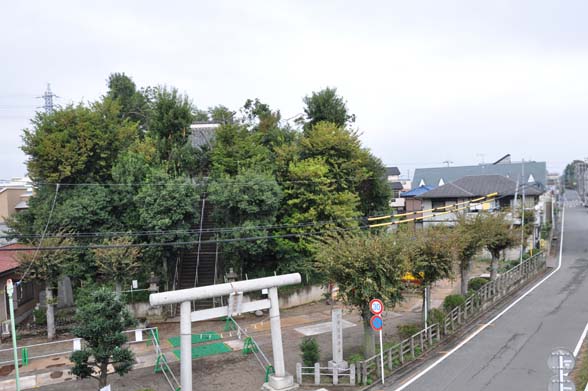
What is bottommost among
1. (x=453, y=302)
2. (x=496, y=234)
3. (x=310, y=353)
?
(x=310, y=353)

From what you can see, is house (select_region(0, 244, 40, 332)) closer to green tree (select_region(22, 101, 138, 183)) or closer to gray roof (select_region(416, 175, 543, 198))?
green tree (select_region(22, 101, 138, 183))

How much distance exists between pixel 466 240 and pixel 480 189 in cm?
2972

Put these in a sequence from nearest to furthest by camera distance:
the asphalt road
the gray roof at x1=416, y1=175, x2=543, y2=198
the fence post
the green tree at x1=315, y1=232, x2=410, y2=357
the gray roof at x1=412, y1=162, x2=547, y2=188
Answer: the asphalt road < the fence post < the green tree at x1=315, y1=232, x2=410, y2=357 < the gray roof at x1=416, y1=175, x2=543, y2=198 < the gray roof at x1=412, y1=162, x2=547, y2=188

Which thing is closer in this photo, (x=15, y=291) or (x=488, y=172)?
(x=15, y=291)

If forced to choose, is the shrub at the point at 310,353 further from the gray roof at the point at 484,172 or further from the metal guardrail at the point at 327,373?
the gray roof at the point at 484,172

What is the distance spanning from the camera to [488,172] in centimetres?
6638

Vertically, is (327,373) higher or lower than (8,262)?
lower

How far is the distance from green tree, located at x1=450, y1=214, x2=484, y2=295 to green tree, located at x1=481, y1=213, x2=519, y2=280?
1.38ft

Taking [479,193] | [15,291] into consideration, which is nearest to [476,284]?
[479,193]

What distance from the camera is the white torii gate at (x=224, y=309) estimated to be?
13.2m

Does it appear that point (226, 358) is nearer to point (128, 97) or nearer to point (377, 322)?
point (377, 322)

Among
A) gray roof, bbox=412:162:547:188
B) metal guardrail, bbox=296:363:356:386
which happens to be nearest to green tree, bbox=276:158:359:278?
metal guardrail, bbox=296:363:356:386

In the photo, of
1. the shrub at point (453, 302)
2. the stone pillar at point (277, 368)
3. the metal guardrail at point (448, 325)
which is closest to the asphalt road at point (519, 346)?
the metal guardrail at point (448, 325)

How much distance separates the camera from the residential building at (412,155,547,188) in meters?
62.9
